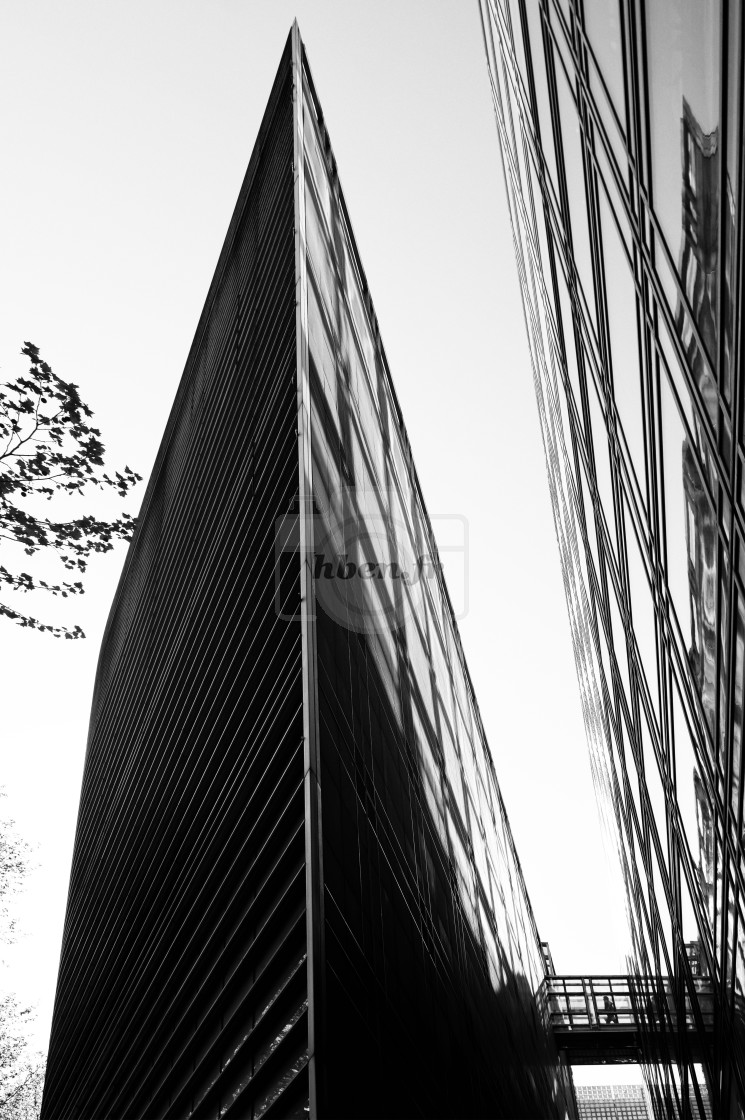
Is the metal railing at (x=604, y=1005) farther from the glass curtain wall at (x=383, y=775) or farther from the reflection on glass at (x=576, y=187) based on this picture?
the reflection on glass at (x=576, y=187)

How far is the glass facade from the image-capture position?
3.48 meters

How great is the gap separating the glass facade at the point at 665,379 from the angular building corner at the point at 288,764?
8.61ft

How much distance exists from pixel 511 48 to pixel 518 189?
340cm

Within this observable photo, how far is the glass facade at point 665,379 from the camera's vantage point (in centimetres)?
348

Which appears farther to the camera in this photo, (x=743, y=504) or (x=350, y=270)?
(x=350, y=270)

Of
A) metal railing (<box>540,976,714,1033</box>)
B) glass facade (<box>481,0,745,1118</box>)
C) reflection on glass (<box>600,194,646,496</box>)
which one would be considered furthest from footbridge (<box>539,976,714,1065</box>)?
reflection on glass (<box>600,194,646,496</box>)

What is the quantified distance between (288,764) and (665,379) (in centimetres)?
371

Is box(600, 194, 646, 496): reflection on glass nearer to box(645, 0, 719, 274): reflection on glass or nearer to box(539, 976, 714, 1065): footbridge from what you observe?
box(645, 0, 719, 274): reflection on glass

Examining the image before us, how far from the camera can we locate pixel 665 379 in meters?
4.79

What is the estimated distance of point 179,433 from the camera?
55.2 ft

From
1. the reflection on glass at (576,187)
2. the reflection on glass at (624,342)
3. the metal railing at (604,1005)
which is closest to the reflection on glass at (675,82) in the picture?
the reflection on glass at (624,342)

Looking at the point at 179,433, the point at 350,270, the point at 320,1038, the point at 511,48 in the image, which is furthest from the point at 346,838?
the point at 179,433

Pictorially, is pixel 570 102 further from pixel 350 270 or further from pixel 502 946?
pixel 502 946

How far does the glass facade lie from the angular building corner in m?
2.62
